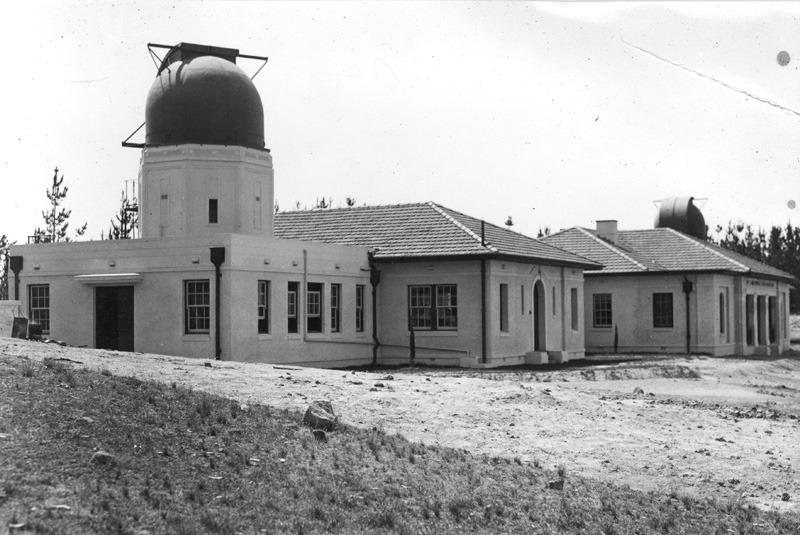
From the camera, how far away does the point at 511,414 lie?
62.0ft

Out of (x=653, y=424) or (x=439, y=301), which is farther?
(x=439, y=301)

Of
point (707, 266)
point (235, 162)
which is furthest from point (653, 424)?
point (707, 266)

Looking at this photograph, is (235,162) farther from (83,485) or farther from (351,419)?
(83,485)

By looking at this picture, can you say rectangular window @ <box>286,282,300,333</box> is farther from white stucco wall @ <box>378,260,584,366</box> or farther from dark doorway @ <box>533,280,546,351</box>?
dark doorway @ <box>533,280,546,351</box>

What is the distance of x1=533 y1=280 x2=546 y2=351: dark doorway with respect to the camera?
36750 mm

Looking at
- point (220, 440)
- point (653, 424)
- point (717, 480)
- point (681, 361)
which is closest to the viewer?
point (220, 440)

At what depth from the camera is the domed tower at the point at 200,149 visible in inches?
1276

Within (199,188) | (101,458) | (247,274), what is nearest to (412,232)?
(199,188)

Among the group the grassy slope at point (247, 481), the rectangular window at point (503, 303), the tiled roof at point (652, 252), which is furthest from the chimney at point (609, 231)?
the grassy slope at point (247, 481)

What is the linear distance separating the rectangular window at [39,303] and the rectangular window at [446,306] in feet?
38.2

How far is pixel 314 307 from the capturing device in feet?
105

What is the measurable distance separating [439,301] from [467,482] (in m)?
20.7

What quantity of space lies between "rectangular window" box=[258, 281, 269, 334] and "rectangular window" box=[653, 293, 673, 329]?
2059 cm

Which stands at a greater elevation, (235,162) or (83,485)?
(235,162)
